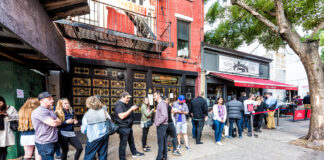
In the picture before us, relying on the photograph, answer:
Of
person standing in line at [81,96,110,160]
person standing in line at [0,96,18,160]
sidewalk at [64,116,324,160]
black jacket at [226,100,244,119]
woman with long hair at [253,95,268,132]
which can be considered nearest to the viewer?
person standing in line at [81,96,110,160]

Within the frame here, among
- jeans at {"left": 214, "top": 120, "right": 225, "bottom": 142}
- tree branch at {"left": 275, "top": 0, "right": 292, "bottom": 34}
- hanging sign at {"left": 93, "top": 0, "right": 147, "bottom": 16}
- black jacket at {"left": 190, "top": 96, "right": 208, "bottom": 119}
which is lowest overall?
jeans at {"left": 214, "top": 120, "right": 225, "bottom": 142}

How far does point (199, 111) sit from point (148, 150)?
7.42 ft

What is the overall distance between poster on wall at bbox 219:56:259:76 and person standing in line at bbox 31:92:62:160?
11.0 metres

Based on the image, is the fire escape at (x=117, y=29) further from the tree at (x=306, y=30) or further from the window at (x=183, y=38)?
the tree at (x=306, y=30)

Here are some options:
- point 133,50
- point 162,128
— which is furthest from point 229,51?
point 162,128

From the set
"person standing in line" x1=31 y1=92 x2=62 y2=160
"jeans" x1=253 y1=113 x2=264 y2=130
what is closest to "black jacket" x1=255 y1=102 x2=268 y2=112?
"jeans" x1=253 y1=113 x2=264 y2=130

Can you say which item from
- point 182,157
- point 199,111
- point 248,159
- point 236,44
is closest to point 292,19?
point 199,111

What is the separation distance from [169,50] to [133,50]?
92.3 inches

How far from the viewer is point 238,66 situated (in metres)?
12.8

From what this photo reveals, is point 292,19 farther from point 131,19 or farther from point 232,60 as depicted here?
point 131,19

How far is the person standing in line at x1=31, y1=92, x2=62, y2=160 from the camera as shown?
289 cm

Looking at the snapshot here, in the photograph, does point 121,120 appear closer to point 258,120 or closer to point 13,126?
point 13,126

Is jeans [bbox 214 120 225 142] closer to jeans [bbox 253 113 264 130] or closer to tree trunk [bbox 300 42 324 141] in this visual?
jeans [bbox 253 113 264 130]

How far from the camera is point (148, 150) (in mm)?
4961
